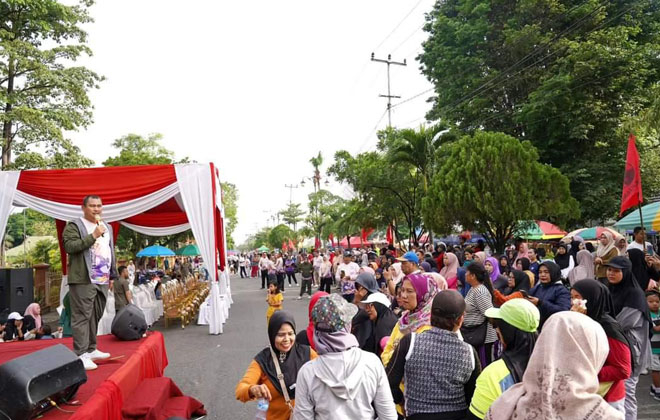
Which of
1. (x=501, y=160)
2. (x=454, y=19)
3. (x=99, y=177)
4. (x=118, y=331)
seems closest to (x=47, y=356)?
(x=118, y=331)

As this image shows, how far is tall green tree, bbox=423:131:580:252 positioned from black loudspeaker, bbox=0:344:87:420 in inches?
493

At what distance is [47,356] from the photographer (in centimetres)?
346

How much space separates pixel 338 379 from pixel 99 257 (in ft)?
11.0

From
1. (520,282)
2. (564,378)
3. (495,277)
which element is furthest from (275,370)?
(495,277)

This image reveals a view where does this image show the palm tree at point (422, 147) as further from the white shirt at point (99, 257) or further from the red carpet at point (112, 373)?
the white shirt at point (99, 257)

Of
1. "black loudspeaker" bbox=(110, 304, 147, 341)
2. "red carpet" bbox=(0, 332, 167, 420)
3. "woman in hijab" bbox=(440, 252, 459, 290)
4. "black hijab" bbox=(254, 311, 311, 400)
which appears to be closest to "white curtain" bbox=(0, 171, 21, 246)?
"red carpet" bbox=(0, 332, 167, 420)

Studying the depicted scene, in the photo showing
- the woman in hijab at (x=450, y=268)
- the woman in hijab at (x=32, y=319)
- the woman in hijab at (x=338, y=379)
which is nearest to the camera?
the woman in hijab at (x=338, y=379)

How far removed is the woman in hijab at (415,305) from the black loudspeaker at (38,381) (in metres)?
2.34

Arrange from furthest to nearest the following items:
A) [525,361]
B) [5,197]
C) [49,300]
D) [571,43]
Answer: [571,43], [49,300], [5,197], [525,361]

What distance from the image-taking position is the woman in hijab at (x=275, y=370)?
9.32 feet

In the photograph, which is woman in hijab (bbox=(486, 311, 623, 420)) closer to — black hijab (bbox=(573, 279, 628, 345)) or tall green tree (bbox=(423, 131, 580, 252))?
black hijab (bbox=(573, 279, 628, 345))

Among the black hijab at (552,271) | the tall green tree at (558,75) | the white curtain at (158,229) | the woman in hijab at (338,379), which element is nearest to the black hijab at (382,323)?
the woman in hijab at (338,379)

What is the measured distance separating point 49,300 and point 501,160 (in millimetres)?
15600

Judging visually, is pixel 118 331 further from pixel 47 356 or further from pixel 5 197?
pixel 5 197
